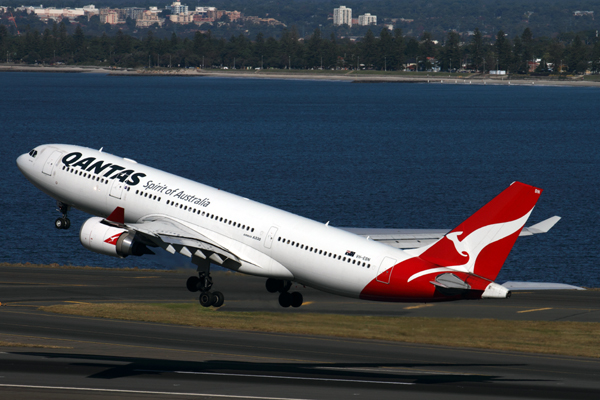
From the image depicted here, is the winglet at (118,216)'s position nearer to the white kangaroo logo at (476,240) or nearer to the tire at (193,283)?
the tire at (193,283)

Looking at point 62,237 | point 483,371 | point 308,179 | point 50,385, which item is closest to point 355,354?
point 483,371

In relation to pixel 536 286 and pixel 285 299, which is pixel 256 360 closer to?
pixel 285 299

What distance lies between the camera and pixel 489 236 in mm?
48906

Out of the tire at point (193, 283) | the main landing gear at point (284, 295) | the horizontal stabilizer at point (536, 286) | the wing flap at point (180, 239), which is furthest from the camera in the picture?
the main landing gear at point (284, 295)

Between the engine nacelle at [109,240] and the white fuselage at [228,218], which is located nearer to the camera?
the white fuselage at [228,218]

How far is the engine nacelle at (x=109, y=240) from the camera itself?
182ft

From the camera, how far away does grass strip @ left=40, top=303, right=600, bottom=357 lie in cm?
7644

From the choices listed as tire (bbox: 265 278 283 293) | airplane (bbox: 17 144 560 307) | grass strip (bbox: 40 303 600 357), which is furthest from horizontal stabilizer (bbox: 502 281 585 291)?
grass strip (bbox: 40 303 600 357)

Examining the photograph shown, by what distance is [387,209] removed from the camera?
15538 centimetres

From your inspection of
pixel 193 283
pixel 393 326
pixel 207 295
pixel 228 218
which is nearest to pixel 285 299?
pixel 207 295

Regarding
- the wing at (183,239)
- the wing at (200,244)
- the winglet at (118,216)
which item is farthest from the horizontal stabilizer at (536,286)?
the winglet at (118,216)

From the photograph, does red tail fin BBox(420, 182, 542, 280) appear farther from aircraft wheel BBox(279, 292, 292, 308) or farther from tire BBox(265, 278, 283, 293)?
tire BBox(265, 278, 283, 293)

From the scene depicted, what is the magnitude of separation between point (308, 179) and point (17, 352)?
12214 centimetres

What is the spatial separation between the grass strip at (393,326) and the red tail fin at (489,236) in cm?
2736
